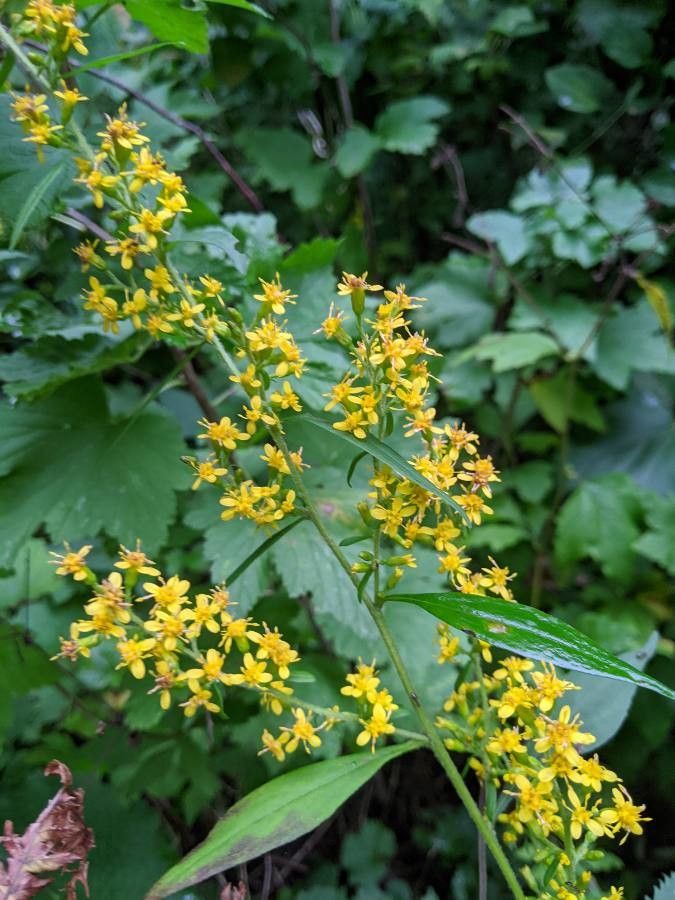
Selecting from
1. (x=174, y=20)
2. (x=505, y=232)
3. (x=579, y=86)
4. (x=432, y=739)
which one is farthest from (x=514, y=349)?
(x=432, y=739)

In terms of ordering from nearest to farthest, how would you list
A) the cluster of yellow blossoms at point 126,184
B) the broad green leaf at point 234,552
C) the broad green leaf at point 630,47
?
1. the cluster of yellow blossoms at point 126,184
2. the broad green leaf at point 234,552
3. the broad green leaf at point 630,47

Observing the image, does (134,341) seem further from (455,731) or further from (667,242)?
(667,242)

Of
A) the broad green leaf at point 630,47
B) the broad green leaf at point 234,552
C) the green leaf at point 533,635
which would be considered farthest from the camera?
the broad green leaf at point 630,47

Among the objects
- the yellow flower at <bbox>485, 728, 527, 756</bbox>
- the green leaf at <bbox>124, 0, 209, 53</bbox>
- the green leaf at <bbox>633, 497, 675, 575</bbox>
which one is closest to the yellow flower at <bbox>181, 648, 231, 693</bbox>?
the yellow flower at <bbox>485, 728, 527, 756</bbox>

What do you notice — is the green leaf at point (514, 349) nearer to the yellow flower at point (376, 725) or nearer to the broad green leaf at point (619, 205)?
the broad green leaf at point (619, 205)

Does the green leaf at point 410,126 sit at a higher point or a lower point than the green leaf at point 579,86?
lower

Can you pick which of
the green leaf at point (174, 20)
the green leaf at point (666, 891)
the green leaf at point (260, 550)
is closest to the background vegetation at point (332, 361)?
the green leaf at point (174, 20)

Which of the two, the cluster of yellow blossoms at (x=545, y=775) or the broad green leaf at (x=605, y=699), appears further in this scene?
the broad green leaf at (x=605, y=699)
